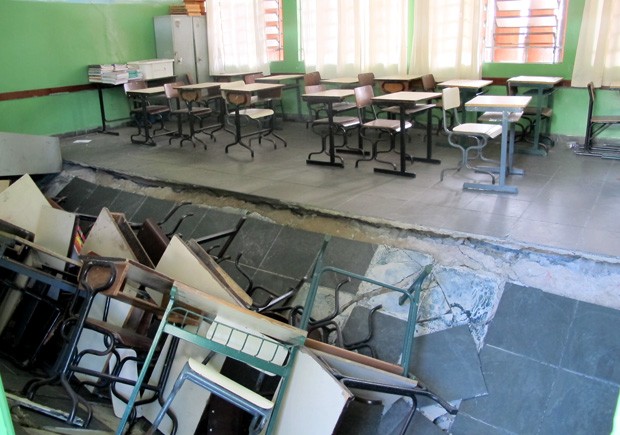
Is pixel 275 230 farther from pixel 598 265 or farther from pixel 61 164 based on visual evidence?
pixel 61 164

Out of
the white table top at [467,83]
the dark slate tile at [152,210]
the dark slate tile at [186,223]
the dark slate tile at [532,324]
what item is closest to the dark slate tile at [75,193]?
A: the dark slate tile at [152,210]

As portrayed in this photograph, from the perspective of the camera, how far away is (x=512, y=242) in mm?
3326

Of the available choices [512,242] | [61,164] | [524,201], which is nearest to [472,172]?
[524,201]

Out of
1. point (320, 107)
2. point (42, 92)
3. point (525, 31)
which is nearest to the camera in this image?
point (525, 31)

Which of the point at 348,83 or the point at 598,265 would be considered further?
the point at 348,83

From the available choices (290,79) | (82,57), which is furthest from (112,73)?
(290,79)

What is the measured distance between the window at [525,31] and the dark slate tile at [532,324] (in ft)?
13.2

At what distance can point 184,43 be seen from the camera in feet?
26.3

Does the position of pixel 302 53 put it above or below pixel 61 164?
above

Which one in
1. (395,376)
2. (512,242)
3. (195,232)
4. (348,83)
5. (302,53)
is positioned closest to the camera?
(395,376)

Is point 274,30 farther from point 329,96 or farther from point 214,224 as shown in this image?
point 214,224

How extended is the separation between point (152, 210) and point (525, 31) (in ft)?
14.6

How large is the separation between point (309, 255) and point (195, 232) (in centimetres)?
Result: 107

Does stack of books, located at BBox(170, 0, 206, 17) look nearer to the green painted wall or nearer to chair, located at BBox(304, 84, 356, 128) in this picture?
the green painted wall
